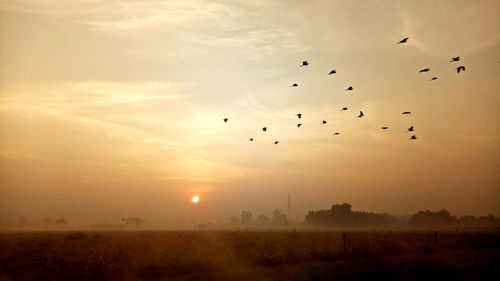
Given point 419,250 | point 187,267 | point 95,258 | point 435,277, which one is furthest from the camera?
point 419,250

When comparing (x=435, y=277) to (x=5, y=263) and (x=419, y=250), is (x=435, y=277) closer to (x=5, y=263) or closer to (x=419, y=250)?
(x=419, y=250)

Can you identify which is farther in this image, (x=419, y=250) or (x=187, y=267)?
(x=419, y=250)

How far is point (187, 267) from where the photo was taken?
22859 mm

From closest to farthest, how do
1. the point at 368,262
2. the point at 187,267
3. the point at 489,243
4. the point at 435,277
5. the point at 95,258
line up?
the point at 435,277 < the point at 187,267 < the point at 368,262 < the point at 95,258 < the point at 489,243

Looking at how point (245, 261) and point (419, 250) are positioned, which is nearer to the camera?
point (245, 261)

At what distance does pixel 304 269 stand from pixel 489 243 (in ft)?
103

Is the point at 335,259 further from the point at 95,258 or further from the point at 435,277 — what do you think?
the point at 95,258

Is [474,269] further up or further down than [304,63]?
further down

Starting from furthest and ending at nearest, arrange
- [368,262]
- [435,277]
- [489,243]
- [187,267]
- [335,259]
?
[489,243] < [335,259] < [368,262] < [187,267] < [435,277]

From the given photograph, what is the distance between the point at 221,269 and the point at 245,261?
4.35 meters

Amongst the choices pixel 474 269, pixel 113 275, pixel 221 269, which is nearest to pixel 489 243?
pixel 474 269

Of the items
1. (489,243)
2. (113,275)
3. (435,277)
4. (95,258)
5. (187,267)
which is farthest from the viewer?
(489,243)

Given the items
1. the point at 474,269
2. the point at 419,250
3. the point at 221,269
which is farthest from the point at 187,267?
the point at 419,250

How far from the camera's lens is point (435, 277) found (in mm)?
19719
